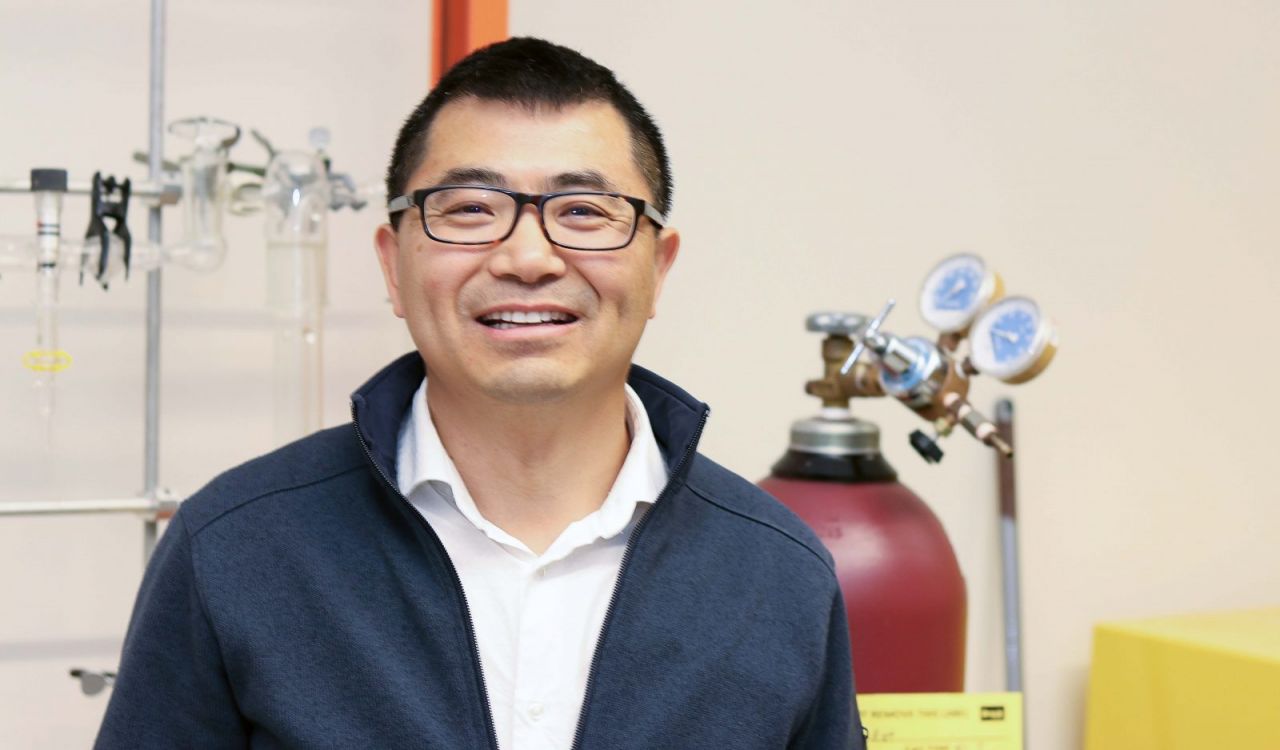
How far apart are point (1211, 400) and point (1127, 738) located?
0.71 m

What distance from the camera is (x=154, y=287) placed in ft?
4.53

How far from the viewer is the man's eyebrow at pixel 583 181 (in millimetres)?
937

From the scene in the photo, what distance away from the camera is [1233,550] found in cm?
223

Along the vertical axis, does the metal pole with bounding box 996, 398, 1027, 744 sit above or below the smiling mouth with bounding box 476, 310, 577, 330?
below

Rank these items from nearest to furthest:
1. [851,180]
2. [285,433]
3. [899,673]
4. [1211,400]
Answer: [899,673] → [285,433] → [851,180] → [1211,400]

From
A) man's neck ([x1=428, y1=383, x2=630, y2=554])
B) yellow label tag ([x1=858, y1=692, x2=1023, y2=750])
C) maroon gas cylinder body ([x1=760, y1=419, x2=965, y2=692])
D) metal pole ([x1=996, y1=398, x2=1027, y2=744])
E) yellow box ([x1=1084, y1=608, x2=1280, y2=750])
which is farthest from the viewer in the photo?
metal pole ([x1=996, y1=398, x2=1027, y2=744])

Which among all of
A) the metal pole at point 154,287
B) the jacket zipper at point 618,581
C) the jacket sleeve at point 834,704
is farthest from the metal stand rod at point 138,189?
the jacket sleeve at point 834,704

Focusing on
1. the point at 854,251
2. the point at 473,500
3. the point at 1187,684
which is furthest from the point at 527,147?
the point at 1187,684

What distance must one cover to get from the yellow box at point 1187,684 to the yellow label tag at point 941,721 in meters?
0.49

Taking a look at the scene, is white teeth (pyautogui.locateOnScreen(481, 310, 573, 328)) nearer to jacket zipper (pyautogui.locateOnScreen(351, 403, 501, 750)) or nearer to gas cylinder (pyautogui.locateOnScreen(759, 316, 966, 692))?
jacket zipper (pyautogui.locateOnScreen(351, 403, 501, 750))

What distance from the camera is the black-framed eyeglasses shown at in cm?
93

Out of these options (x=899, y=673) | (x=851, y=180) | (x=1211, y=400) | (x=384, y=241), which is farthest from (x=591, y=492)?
(x=1211, y=400)

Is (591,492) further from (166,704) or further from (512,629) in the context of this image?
(166,704)

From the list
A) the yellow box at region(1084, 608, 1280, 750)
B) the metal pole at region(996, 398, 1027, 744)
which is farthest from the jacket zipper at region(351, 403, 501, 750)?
the metal pole at region(996, 398, 1027, 744)
